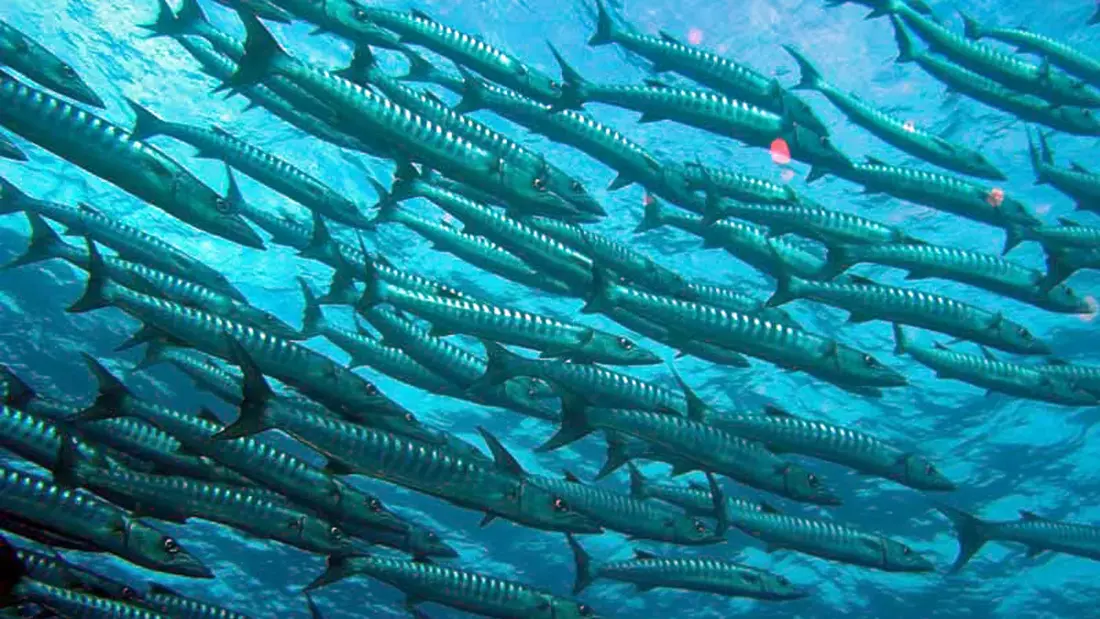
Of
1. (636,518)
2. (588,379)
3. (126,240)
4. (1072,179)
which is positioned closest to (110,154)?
(126,240)

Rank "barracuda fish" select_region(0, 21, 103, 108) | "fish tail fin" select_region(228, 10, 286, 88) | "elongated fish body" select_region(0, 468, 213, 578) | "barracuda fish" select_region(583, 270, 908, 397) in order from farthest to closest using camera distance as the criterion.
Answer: "barracuda fish" select_region(583, 270, 908, 397)
"barracuda fish" select_region(0, 21, 103, 108)
"elongated fish body" select_region(0, 468, 213, 578)
"fish tail fin" select_region(228, 10, 286, 88)

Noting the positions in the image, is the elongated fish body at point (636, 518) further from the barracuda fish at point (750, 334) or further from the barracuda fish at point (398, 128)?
the barracuda fish at point (398, 128)

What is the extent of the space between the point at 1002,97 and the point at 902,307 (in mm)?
2415

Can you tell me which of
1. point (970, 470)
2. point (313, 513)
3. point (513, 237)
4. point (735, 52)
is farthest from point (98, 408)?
point (970, 470)

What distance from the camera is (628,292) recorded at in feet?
23.7

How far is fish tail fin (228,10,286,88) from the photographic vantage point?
5520 millimetres

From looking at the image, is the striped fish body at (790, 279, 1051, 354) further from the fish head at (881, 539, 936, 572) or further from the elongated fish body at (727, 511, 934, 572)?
the fish head at (881, 539, 936, 572)

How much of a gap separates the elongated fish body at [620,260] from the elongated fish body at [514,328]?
66 cm

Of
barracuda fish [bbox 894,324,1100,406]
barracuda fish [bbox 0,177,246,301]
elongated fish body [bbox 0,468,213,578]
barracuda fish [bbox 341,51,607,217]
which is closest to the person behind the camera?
elongated fish body [bbox 0,468,213,578]

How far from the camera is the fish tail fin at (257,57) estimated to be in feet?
18.1

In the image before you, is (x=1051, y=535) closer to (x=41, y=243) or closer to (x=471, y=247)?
(x=471, y=247)

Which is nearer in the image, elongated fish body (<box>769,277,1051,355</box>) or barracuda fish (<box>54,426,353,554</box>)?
barracuda fish (<box>54,426,353,554</box>)

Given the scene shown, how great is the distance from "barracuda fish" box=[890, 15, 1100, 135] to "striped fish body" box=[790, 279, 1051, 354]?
2053 millimetres

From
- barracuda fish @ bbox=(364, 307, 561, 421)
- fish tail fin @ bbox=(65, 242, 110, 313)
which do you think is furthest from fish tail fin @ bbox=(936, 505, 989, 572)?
fish tail fin @ bbox=(65, 242, 110, 313)
